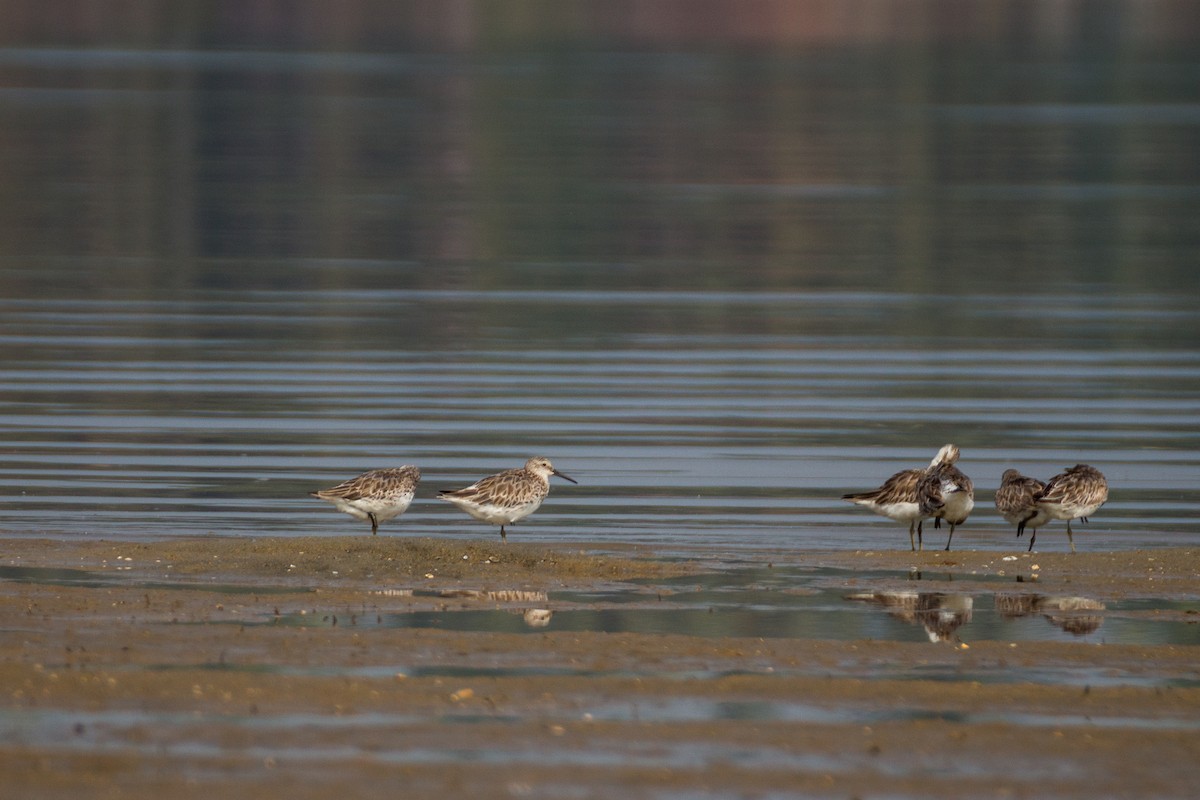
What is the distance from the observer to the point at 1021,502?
18188mm

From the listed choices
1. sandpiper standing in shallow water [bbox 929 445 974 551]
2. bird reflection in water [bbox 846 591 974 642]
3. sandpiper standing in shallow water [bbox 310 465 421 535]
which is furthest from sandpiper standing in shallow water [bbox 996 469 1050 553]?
sandpiper standing in shallow water [bbox 310 465 421 535]

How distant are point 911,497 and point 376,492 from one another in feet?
14.0

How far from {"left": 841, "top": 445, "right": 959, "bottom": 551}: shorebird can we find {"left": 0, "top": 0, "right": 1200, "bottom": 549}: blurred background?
567 millimetres

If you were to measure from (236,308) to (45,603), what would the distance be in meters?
24.5

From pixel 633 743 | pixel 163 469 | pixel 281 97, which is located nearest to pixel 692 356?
pixel 163 469

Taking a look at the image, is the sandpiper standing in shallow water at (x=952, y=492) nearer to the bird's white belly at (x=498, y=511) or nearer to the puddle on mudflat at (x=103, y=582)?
the bird's white belly at (x=498, y=511)

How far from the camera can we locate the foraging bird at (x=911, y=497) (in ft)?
58.2

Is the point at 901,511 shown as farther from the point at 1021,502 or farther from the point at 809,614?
the point at 809,614

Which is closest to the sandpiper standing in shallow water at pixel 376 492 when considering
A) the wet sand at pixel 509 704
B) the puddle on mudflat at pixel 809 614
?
the wet sand at pixel 509 704

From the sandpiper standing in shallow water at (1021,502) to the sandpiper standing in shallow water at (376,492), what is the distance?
4844 mm

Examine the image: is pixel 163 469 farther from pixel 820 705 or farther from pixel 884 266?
pixel 884 266

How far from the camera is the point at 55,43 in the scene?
463ft

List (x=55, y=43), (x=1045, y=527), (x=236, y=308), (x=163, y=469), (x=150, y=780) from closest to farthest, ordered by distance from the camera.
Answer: (x=150, y=780) → (x=1045, y=527) → (x=163, y=469) → (x=236, y=308) → (x=55, y=43)

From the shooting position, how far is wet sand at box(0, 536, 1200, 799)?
10.4 metres
